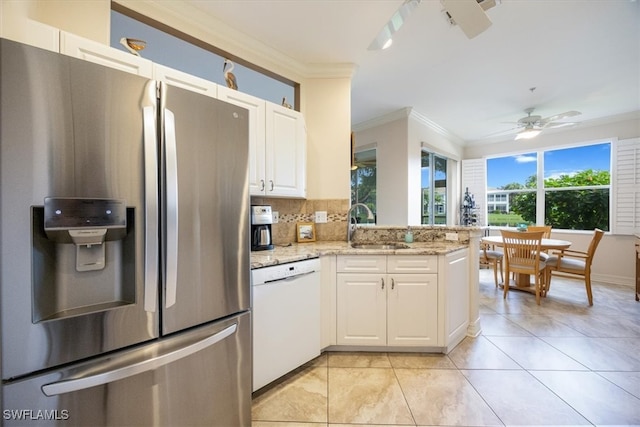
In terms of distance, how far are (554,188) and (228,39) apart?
245 inches

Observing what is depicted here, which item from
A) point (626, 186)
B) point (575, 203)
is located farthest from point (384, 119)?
point (626, 186)

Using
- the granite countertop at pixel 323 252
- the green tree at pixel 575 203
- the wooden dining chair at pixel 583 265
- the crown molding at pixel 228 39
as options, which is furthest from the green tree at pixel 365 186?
the green tree at pixel 575 203

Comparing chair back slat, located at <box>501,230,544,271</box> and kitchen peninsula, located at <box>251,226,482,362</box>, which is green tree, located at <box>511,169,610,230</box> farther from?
kitchen peninsula, located at <box>251,226,482,362</box>

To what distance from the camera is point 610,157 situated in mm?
4438

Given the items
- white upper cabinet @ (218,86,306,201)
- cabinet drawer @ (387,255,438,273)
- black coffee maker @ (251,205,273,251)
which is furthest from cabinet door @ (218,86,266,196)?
cabinet drawer @ (387,255,438,273)

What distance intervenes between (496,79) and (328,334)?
3.52 metres

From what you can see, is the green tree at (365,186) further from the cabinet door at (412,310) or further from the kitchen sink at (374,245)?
the cabinet door at (412,310)

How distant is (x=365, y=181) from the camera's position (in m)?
4.85

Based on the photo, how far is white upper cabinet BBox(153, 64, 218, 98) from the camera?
1611 mm

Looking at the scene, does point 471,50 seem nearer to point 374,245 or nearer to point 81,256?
point 374,245

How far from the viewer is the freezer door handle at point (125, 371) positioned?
816 millimetres

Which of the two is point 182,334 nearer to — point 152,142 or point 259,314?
point 259,314

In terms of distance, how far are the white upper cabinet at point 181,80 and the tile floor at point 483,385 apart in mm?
2147

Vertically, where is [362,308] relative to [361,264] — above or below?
below
